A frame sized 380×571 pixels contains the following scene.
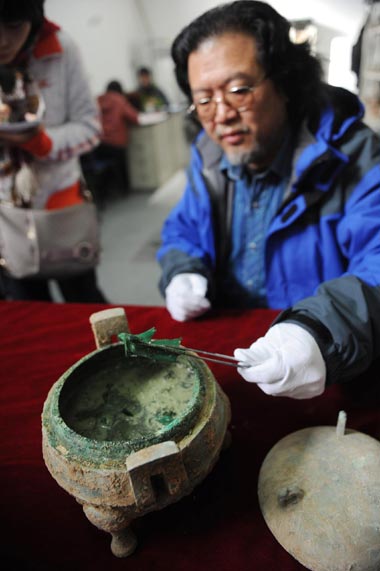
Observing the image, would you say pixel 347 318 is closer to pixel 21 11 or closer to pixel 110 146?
Answer: pixel 21 11

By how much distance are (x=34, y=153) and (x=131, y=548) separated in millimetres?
1298

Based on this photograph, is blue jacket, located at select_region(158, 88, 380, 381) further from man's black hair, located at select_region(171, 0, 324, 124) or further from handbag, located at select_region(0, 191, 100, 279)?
handbag, located at select_region(0, 191, 100, 279)

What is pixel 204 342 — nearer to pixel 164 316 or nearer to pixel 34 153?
pixel 164 316

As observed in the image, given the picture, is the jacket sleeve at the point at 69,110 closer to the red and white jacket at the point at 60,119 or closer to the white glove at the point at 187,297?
the red and white jacket at the point at 60,119

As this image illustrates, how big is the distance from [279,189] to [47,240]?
36.0 inches

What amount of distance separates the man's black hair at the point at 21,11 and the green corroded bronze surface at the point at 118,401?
1.11 metres

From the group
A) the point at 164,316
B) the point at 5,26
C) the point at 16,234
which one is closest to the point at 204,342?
the point at 164,316

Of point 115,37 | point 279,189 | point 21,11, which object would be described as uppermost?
point 115,37

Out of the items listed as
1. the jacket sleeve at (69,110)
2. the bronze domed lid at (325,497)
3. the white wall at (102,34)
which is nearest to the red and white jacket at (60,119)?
the jacket sleeve at (69,110)

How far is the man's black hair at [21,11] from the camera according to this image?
47.4 inches

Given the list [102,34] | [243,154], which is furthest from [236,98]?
[102,34]

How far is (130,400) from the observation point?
787mm

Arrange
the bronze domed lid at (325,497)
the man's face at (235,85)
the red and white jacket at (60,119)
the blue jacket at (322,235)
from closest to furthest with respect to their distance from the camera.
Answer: the bronze domed lid at (325,497)
the blue jacket at (322,235)
the man's face at (235,85)
the red and white jacket at (60,119)

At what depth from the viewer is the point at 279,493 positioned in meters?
0.65
